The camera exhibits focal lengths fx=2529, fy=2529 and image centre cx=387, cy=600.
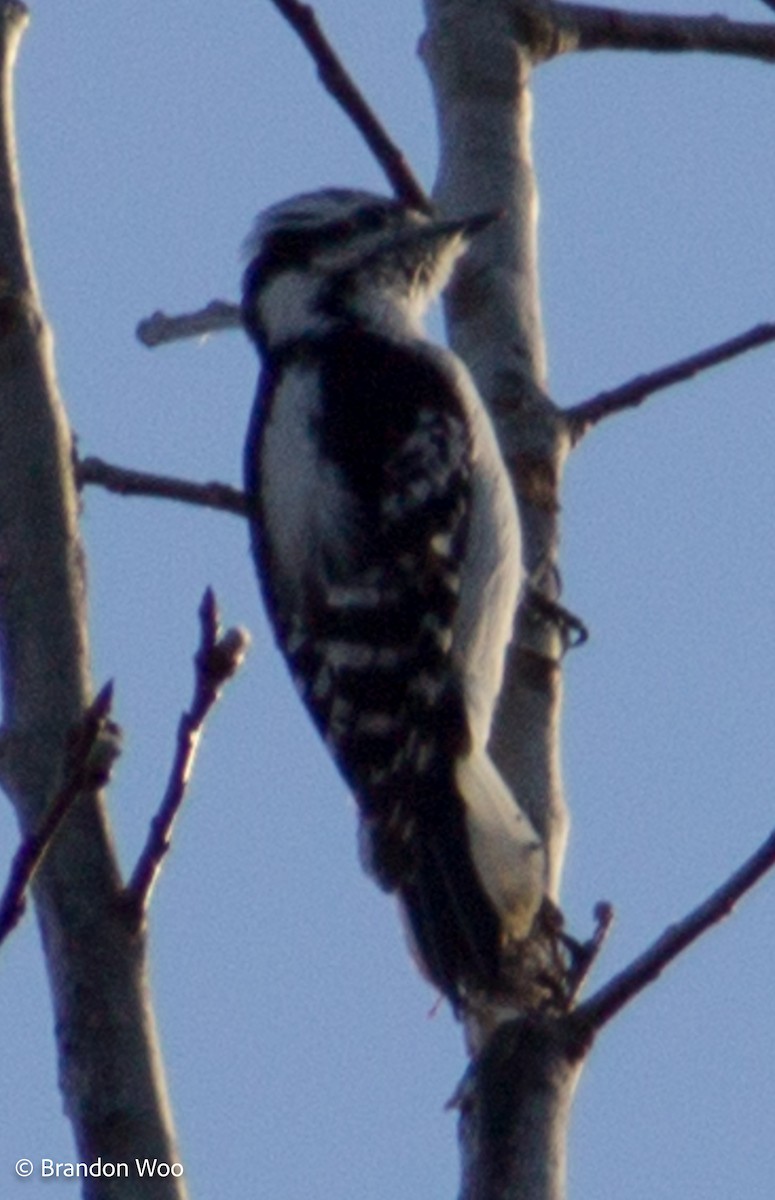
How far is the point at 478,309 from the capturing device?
4676 mm

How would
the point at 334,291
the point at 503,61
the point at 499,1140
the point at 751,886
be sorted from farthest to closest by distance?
the point at 334,291
the point at 503,61
the point at 499,1140
the point at 751,886

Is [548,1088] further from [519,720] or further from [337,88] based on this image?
[337,88]

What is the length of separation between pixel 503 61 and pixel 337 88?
0.74m

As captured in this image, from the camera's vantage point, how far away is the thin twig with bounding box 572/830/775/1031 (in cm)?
306

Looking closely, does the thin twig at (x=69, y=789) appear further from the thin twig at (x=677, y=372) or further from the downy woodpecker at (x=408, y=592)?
the thin twig at (x=677, y=372)

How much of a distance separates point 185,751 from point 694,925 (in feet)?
2.45

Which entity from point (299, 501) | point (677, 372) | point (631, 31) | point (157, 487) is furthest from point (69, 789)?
point (631, 31)

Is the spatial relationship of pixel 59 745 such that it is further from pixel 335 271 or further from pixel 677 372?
pixel 335 271

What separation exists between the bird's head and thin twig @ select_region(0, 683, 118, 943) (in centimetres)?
321

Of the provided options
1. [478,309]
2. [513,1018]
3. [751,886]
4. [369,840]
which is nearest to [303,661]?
[369,840]

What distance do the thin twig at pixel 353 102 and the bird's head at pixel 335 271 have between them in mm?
1177

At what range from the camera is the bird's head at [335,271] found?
19.7 feet

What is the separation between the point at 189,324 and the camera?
17.1 ft

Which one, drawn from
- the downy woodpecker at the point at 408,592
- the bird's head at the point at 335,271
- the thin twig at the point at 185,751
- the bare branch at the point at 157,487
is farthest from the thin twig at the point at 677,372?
the thin twig at the point at 185,751
